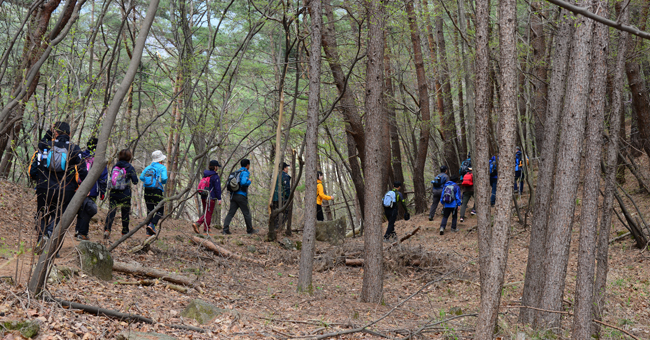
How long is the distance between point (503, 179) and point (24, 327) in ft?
15.1

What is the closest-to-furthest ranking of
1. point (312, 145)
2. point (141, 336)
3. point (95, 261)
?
point (141, 336), point (95, 261), point (312, 145)

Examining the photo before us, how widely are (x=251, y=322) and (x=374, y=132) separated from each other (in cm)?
346

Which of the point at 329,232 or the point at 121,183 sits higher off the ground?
the point at 121,183

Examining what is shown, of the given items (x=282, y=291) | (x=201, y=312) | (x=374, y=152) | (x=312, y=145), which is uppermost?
(x=312, y=145)

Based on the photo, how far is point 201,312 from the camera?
5.59m

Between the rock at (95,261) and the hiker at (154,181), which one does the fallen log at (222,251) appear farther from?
the rock at (95,261)

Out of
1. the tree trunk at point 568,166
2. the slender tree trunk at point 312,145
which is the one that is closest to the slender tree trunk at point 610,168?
the tree trunk at point 568,166

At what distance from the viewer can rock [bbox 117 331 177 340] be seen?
4151 mm

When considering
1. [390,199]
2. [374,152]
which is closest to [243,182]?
[390,199]

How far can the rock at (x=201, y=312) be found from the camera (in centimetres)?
550

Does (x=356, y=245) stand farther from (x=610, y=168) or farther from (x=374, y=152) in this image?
(x=610, y=168)

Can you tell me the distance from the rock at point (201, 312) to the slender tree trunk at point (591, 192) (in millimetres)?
4415

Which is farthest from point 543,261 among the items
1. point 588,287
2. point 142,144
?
point 142,144

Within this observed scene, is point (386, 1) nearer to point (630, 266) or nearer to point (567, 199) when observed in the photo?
point (567, 199)
